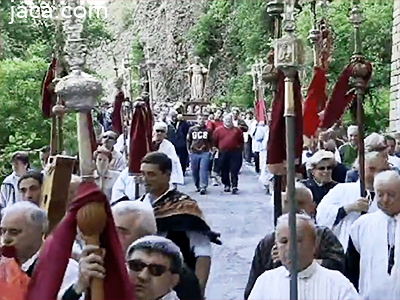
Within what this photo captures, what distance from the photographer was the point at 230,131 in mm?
18625

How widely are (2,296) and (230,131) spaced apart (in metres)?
14.3

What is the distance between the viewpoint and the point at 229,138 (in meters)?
18.7

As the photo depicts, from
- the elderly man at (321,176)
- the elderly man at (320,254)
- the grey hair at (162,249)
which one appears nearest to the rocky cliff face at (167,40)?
the elderly man at (321,176)

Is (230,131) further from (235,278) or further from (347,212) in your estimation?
(347,212)

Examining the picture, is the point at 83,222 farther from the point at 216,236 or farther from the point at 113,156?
the point at 113,156

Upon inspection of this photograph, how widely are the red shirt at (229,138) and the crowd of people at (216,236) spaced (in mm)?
9259

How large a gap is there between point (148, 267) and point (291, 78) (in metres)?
1.07

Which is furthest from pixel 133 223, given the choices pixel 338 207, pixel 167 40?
pixel 167 40

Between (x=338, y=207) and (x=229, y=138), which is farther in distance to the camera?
(x=229, y=138)

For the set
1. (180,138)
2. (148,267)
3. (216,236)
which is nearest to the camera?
(148,267)

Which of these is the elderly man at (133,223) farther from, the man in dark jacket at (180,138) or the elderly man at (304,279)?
the man in dark jacket at (180,138)

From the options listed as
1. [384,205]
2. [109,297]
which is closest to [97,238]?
[109,297]

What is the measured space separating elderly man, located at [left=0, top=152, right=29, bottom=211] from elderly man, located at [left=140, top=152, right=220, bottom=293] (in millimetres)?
1310

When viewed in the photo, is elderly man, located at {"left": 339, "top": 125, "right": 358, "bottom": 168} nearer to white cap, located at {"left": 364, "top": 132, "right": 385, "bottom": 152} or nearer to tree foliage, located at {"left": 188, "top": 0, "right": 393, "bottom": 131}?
tree foliage, located at {"left": 188, "top": 0, "right": 393, "bottom": 131}
